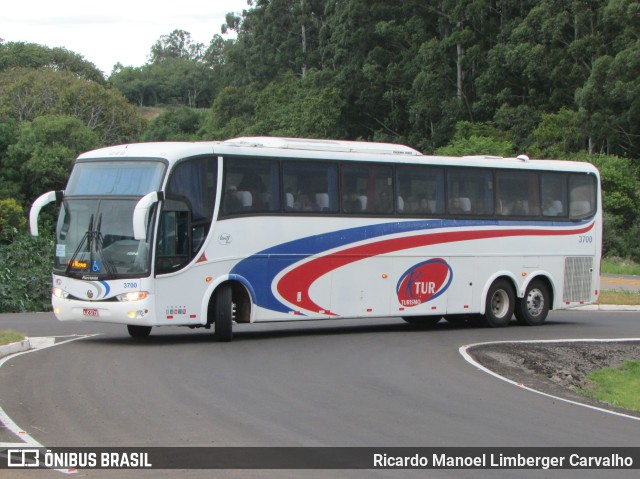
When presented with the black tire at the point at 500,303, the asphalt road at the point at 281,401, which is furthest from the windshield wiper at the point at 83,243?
the black tire at the point at 500,303

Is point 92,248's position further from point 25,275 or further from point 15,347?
point 25,275

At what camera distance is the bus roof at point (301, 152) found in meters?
19.4

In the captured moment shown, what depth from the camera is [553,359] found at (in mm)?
19766

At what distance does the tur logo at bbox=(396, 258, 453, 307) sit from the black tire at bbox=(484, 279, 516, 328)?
1.49 meters

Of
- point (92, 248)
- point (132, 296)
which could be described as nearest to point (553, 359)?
point (132, 296)

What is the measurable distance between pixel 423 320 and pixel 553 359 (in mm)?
6592

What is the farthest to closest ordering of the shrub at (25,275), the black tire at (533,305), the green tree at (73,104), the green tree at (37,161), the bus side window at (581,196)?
the green tree at (73,104) → the green tree at (37,161) → the shrub at (25,275) → the bus side window at (581,196) → the black tire at (533,305)

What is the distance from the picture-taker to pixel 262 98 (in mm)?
83312

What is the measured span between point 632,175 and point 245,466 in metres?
50.6

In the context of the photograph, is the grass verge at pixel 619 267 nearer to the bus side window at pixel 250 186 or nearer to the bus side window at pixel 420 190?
the bus side window at pixel 420 190

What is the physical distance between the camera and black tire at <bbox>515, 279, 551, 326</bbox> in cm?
2517

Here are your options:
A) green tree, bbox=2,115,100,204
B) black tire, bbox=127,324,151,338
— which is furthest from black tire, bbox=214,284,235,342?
green tree, bbox=2,115,100,204

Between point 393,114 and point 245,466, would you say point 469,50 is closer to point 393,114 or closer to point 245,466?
point 393,114

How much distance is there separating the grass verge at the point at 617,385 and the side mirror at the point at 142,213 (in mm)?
7579
